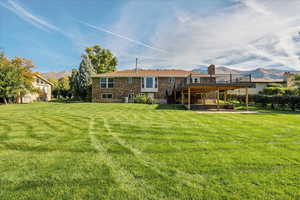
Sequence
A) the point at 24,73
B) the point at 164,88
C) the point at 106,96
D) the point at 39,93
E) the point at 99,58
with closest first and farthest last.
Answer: the point at 164,88 → the point at 24,73 → the point at 106,96 → the point at 39,93 → the point at 99,58

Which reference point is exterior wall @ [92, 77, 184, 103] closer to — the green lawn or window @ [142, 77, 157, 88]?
window @ [142, 77, 157, 88]

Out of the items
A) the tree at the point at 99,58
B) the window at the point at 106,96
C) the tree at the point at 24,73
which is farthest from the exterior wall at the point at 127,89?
the tree at the point at 99,58

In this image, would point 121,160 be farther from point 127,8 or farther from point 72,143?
point 127,8

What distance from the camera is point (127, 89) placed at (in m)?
20.9

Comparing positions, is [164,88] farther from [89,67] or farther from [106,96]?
[89,67]

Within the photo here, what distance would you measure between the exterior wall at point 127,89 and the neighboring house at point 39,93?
1145 cm

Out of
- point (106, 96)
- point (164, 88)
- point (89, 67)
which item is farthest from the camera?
point (89, 67)

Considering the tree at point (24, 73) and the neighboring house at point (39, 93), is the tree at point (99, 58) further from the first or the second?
the tree at point (24, 73)

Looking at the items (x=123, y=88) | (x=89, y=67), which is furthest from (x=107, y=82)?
(x=89, y=67)

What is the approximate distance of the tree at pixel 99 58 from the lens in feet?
109

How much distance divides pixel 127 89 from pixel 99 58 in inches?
688

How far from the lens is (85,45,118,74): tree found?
33.3 meters

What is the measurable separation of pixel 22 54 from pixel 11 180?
1069 inches

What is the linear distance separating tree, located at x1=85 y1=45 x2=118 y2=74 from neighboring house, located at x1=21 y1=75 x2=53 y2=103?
1034 cm
